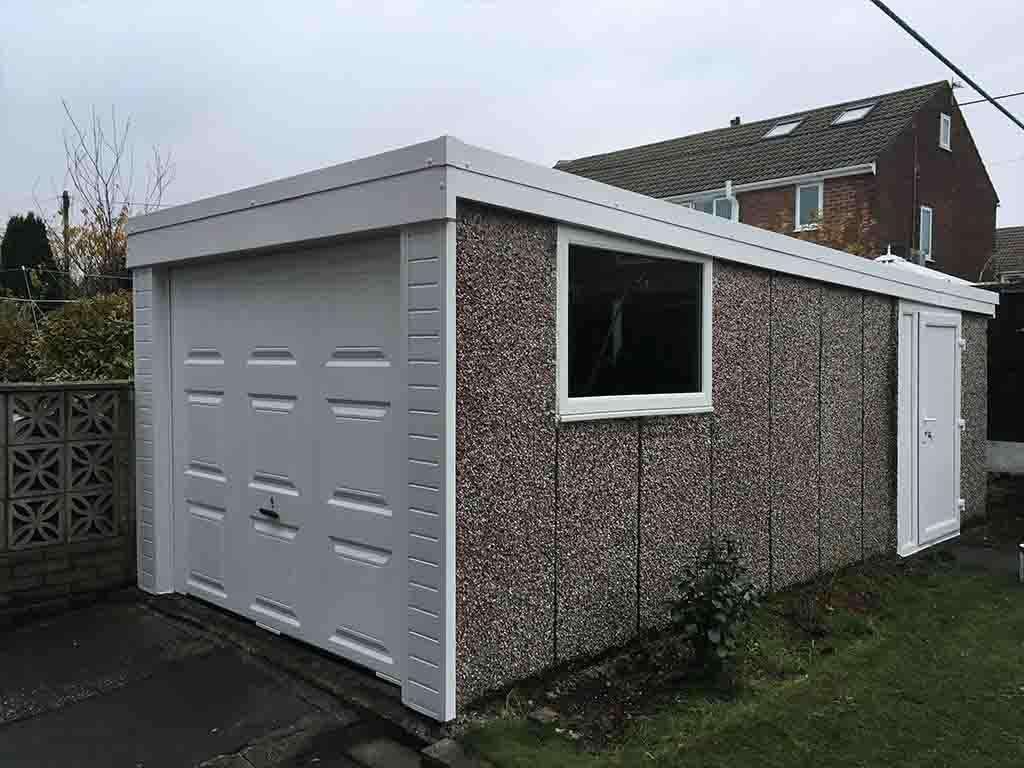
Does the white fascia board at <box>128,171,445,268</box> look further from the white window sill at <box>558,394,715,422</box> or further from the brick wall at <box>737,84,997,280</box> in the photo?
the brick wall at <box>737,84,997,280</box>

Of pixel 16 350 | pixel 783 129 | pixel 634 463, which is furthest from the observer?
pixel 783 129

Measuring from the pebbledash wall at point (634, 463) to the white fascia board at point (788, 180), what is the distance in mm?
12714

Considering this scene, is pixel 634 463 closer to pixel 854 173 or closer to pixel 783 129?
pixel 854 173

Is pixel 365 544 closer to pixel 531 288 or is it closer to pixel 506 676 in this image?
pixel 506 676

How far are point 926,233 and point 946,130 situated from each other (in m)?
2.91

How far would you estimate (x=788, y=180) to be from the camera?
62.2 ft

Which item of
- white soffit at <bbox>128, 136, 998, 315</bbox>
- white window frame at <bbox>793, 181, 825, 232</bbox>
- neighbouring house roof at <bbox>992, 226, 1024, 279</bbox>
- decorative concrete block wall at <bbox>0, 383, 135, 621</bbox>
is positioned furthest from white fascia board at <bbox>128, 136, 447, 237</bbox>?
neighbouring house roof at <bbox>992, 226, 1024, 279</bbox>

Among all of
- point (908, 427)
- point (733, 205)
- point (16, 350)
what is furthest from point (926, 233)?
point (16, 350)

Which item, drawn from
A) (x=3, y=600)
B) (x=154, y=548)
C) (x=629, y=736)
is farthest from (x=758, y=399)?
(x=3, y=600)

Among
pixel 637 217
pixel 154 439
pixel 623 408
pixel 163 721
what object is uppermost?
pixel 637 217

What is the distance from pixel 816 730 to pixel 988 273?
81.4 ft

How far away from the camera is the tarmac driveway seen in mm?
3281

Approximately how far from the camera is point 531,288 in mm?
3803

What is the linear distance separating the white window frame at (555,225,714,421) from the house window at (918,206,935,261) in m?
18.3
